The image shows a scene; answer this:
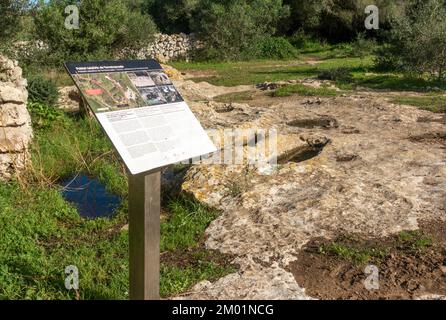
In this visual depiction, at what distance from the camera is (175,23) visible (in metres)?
32.1

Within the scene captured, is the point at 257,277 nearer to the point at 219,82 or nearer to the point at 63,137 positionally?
the point at 63,137

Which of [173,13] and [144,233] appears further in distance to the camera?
[173,13]

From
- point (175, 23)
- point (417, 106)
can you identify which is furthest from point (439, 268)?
point (175, 23)

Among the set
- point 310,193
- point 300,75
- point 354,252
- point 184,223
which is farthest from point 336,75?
point 354,252

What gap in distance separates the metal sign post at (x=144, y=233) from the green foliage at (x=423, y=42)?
1337 centimetres

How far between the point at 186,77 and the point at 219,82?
7.05ft

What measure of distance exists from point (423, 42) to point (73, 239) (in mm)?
12813

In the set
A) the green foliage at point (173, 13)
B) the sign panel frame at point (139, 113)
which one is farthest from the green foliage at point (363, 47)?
the sign panel frame at point (139, 113)

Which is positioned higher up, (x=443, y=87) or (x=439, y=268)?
(x=439, y=268)

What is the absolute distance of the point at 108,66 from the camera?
3.25 meters

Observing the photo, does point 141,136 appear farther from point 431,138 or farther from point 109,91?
point 431,138

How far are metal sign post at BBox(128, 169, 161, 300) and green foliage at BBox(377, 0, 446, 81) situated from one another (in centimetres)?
1337
